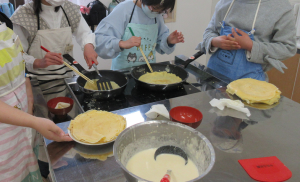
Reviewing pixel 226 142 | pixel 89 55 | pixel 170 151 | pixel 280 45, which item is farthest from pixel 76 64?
pixel 280 45

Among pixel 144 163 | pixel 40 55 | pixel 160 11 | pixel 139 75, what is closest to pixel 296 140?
pixel 144 163

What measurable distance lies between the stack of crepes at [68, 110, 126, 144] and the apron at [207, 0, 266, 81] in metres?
1.00

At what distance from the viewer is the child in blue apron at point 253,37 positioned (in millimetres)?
1339

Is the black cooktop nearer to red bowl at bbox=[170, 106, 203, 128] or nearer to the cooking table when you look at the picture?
the cooking table

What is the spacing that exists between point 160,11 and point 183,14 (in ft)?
6.80

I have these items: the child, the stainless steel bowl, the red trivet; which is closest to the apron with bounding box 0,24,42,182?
the child

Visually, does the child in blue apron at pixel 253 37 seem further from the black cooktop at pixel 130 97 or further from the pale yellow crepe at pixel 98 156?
the pale yellow crepe at pixel 98 156

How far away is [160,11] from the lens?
4.86ft

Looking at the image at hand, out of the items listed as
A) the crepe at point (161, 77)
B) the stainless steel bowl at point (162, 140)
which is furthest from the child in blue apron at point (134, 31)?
the stainless steel bowl at point (162, 140)

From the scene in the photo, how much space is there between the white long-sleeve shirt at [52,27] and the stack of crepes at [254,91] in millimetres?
1026

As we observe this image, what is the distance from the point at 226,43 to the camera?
1.44 m

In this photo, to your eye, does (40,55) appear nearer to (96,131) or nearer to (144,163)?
(96,131)

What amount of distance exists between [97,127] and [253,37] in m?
1.18

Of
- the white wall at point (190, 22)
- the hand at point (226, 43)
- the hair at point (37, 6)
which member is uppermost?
the hair at point (37, 6)
